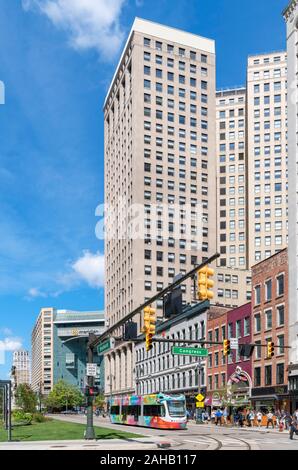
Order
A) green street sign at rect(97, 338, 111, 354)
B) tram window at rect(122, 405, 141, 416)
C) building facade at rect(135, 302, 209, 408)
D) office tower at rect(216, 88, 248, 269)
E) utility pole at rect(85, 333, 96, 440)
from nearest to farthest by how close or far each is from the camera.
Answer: green street sign at rect(97, 338, 111, 354) < utility pole at rect(85, 333, 96, 440) < tram window at rect(122, 405, 141, 416) < building facade at rect(135, 302, 209, 408) < office tower at rect(216, 88, 248, 269)

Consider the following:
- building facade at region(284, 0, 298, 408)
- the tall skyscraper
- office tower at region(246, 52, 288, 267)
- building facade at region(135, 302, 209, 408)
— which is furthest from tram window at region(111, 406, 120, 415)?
office tower at region(246, 52, 288, 267)

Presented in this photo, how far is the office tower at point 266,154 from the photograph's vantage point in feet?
483

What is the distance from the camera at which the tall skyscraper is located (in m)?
129

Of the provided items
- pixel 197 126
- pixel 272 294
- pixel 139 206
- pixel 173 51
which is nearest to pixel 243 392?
pixel 272 294

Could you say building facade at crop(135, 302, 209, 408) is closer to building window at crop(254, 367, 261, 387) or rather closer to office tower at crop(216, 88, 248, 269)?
building window at crop(254, 367, 261, 387)

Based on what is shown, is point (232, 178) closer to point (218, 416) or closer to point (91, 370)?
point (218, 416)

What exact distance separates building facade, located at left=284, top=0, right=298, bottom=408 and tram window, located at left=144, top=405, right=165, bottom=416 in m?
13.7

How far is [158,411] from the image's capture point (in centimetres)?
5312

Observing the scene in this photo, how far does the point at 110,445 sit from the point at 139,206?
3880 inches

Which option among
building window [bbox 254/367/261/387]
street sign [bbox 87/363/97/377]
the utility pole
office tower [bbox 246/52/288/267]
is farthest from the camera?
office tower [bbox 246/52/288/267]

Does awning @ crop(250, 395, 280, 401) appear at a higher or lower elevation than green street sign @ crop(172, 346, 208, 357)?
lower

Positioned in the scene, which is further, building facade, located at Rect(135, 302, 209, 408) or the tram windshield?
building facade, located at Rect(135, 302, 209, 408)

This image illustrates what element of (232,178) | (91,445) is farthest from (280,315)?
(232,178)

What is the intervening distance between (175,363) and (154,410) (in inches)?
1651
